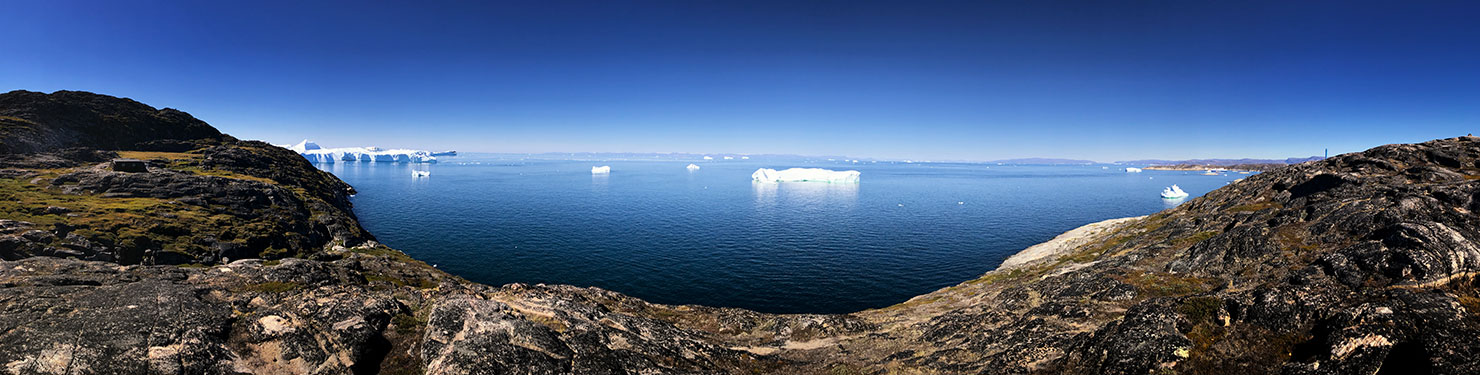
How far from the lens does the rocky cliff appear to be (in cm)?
1773

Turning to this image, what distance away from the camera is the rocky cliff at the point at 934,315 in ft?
58.2

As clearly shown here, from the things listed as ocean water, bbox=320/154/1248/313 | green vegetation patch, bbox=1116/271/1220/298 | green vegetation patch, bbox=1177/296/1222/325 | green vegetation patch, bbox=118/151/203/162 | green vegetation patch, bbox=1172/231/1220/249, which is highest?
green vegetation patch, bbox=118/151/203/162

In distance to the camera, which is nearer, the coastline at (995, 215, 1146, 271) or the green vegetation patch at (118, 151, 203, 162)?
the coastline at (995, 215, 1146, 271)

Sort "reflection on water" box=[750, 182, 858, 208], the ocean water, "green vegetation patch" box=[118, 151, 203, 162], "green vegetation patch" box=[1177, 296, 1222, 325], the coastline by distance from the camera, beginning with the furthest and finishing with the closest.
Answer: "reflection on water" box=[750, 182, 858, 208], "green vegetation patch" box=[118, 151, 203, 162], the coastline, the ocean water, "green vegetation patch" box=[1177, 296, 1222, 325]

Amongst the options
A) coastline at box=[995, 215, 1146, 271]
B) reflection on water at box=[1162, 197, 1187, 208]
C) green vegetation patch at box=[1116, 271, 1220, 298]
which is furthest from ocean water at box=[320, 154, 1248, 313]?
green vegetation patch at box=[1116, 271, 1220, 298]

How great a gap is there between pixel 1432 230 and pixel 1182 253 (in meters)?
18.7

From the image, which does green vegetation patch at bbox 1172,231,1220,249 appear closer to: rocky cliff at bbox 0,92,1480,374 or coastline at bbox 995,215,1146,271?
rocky cliff at bbox 0,92,1480,374

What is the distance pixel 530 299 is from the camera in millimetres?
27031

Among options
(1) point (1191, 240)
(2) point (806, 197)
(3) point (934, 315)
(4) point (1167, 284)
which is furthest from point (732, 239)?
(2) point (806, 197)

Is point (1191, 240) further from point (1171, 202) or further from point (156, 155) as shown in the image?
point (156, 155)

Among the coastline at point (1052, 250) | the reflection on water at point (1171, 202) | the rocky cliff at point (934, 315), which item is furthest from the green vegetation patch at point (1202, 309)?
the reflection on water at point (1171, 202)

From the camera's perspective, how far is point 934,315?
3759 centimetres

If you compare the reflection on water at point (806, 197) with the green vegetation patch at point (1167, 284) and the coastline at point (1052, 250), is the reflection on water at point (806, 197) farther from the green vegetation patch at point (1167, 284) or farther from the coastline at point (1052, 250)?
the green vegetation patch at point (1167, 284)

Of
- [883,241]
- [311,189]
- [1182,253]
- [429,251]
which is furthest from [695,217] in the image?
[311,189]
